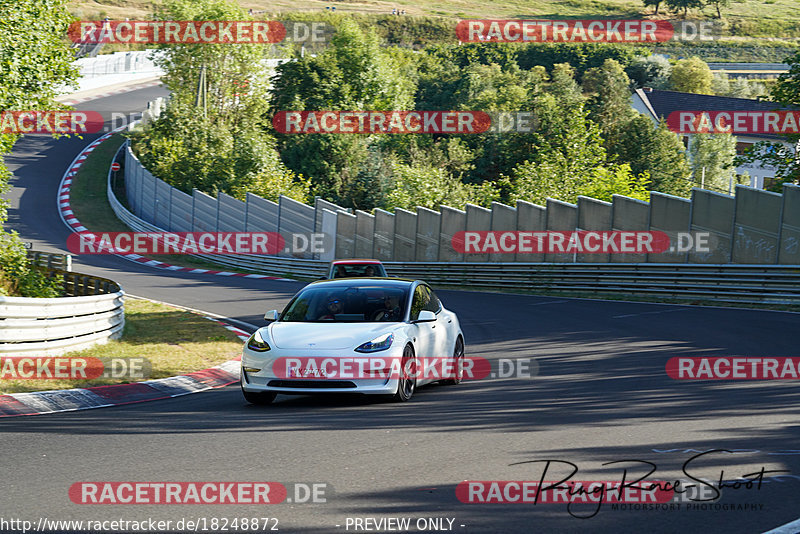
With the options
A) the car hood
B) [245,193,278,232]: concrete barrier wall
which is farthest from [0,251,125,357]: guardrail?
[245,193,278,232]: concrete barrier wall

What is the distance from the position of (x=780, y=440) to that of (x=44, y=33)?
15991 mm

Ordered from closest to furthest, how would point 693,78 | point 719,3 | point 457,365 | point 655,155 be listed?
point 457,365 → point 655,155 → point 693,78 → point 719,3

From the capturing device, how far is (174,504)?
6.40m

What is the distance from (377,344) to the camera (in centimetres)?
1058

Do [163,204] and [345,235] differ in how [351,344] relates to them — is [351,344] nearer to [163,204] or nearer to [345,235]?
[345,235]

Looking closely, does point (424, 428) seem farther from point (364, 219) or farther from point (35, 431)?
point (364, 219)

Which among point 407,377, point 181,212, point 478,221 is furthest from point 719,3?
point 407,377

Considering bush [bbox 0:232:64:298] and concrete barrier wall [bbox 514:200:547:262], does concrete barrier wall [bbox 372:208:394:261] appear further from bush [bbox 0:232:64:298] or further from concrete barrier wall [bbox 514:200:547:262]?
bush [bbox 0:232:64:298]

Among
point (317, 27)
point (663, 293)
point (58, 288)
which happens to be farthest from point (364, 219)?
point (317, 27)

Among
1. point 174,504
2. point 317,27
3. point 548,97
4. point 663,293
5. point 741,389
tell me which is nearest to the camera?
point 174,504

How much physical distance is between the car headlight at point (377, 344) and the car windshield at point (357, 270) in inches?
426

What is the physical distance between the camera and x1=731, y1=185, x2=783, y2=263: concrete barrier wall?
2202 centimetres

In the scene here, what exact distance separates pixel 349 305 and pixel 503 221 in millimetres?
20219

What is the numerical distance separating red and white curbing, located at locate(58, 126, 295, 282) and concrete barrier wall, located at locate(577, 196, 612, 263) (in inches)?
476
